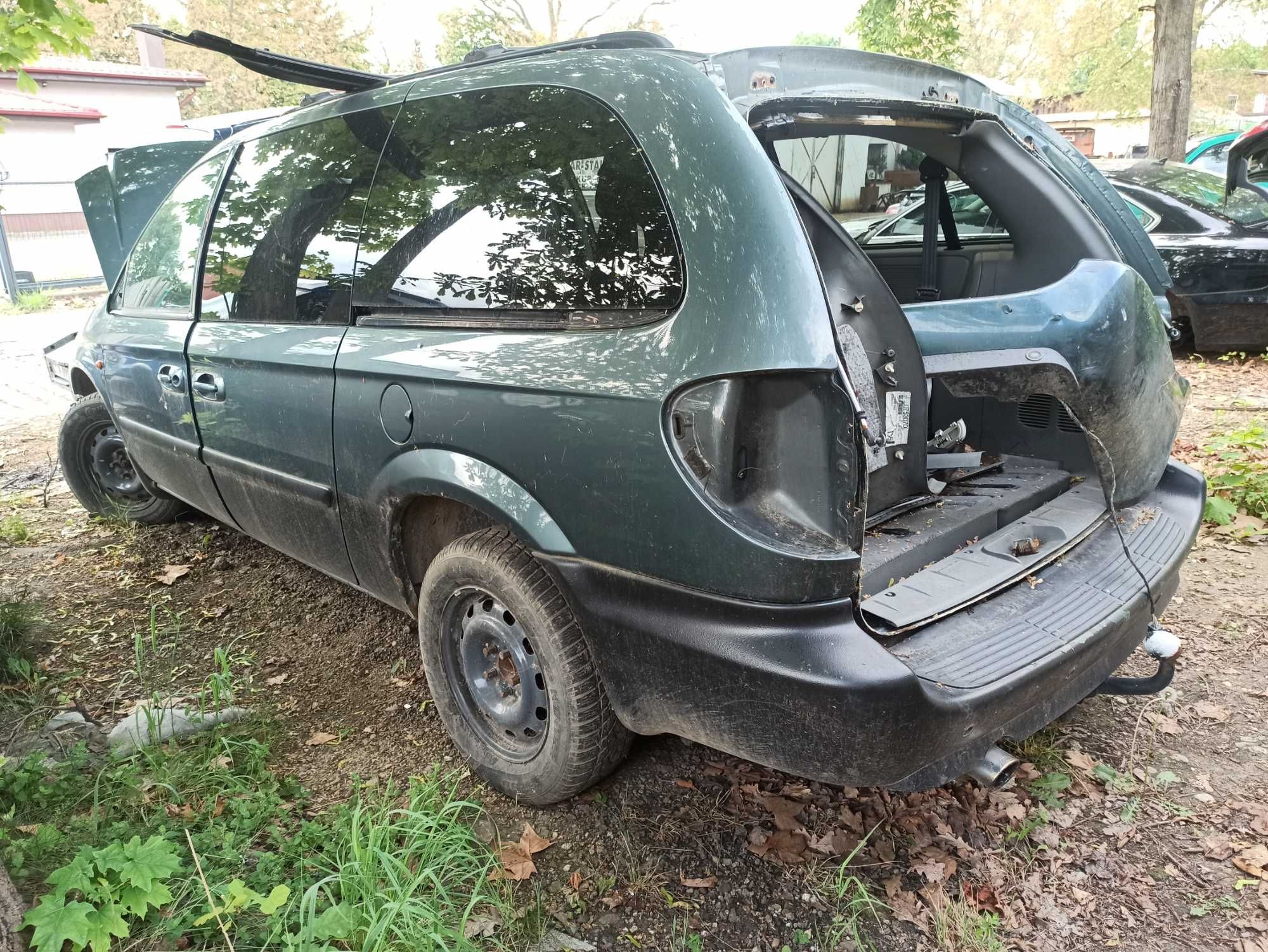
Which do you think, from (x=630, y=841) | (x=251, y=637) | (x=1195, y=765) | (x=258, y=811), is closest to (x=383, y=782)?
(x=258, y=811)

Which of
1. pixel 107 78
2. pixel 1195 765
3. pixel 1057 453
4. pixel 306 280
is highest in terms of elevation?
pixel 107 78

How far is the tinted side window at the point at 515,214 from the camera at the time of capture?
198 centimetres

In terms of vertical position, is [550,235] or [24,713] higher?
[550,235]

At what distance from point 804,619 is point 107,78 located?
30987 mm

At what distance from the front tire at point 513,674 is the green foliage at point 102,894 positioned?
0.82 m

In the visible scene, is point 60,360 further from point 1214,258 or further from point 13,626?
point 1214,258

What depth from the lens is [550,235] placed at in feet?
7.00

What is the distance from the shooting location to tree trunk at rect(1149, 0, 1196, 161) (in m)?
9.98

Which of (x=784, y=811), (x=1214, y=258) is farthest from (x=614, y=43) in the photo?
(x=1214, y=258)

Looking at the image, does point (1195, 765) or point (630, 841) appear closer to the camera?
point (630, 841)

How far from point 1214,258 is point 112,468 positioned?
303 inches

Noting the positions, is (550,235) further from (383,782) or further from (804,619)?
(383,782)

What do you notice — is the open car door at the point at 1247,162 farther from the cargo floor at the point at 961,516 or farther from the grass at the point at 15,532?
the grass at the point at 15,532

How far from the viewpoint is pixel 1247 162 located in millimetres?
5953
